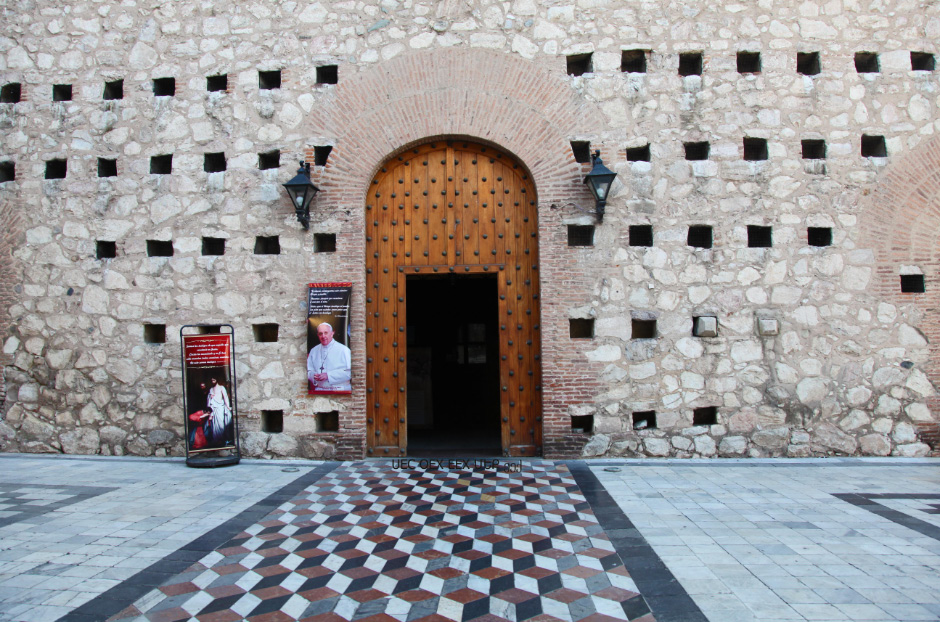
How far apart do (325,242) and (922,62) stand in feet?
25.9

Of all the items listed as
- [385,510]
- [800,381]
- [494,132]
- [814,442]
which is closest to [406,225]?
[494,132]

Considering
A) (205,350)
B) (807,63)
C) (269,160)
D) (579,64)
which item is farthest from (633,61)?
(205,350)

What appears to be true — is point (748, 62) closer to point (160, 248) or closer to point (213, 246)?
point (213, 246)

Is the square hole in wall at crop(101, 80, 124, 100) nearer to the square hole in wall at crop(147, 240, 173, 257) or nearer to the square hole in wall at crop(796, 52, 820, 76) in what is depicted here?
the square hole in wall at crop(147, 240, 173, 257)

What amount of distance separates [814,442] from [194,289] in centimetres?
781

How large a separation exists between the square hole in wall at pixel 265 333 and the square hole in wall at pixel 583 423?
12.7ft

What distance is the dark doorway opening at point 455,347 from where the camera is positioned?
32.1ft

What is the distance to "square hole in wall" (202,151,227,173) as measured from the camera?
22.1ft

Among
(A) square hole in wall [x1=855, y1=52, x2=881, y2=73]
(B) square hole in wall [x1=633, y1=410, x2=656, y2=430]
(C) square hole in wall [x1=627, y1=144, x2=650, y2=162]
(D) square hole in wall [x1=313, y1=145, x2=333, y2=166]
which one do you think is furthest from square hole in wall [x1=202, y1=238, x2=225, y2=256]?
(A) square hole in wall [x1=855, y1=52, x2=881, y2=73]

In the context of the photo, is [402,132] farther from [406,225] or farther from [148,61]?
[148,61]

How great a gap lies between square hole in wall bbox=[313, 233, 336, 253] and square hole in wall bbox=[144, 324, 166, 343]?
7.28 feet

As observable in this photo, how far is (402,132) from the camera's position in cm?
650

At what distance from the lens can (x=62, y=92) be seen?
275 inches

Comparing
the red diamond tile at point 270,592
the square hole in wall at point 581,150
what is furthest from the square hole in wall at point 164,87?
the red diamond tile at point 270,592
